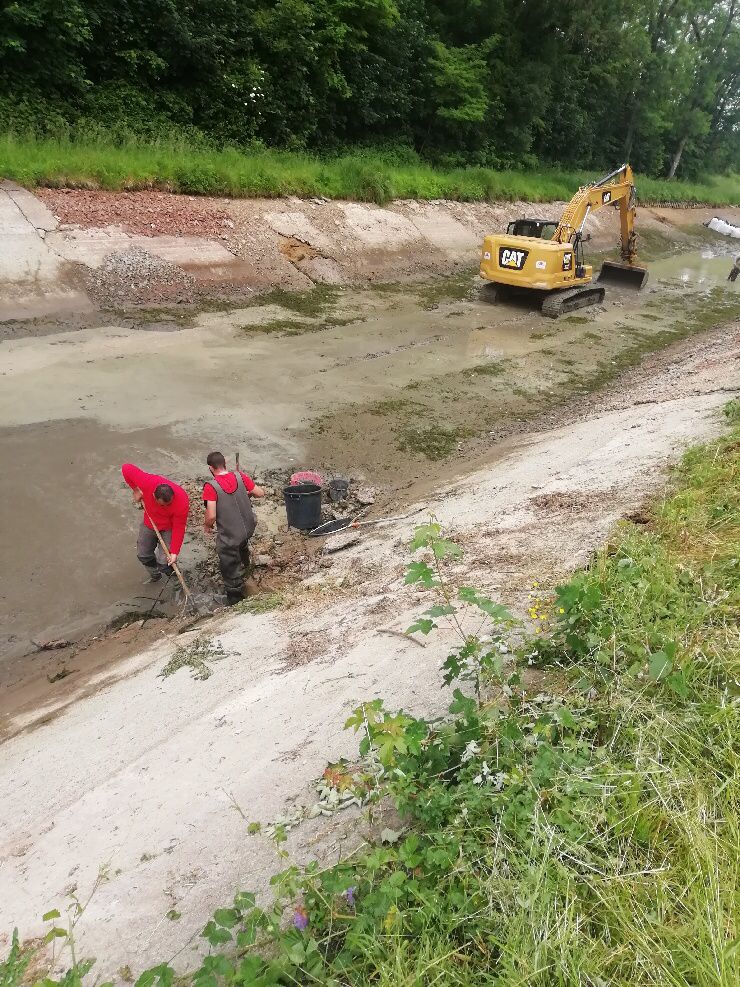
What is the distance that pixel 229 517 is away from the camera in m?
5.64

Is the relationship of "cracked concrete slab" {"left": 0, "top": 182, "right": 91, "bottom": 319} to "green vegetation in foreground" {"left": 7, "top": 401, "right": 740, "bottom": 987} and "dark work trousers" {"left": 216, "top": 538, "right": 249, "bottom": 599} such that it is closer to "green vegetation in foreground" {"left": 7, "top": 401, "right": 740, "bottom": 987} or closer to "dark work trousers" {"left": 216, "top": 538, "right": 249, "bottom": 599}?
"dark work trousers" {"left": 216, "top": 538, "right": 249, "bottom": 599}

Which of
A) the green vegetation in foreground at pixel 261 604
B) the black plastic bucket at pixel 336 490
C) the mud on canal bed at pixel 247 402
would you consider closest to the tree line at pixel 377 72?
the mud on canal bed at pixel 247 402

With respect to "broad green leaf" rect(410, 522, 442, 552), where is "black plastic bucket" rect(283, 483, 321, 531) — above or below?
below

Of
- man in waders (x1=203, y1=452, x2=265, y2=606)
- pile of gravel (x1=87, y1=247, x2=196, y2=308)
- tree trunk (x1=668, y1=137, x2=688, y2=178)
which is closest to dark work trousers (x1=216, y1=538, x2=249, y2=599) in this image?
man in waders (x1=203, y1=452, x2=265, y2=606)

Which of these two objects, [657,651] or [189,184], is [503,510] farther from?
[189,184]

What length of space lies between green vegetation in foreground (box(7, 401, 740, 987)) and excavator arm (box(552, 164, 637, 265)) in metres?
13.0

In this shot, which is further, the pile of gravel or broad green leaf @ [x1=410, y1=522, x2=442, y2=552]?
the pile of gravel

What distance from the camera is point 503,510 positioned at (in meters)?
5.91

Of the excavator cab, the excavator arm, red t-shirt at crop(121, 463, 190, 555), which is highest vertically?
the excavator arm

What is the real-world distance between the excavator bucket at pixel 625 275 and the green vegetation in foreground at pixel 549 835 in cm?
1712

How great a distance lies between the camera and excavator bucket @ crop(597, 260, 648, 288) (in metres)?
18.1

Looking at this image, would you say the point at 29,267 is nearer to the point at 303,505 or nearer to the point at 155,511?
the point at 155,511

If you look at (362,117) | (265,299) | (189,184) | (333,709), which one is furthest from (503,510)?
(362,117)

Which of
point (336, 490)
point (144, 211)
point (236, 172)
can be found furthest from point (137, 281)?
point (336, 490)
